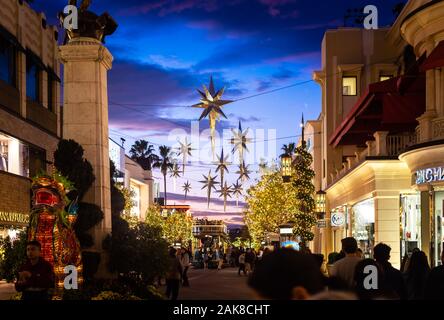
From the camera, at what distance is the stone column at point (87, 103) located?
19.0 meters

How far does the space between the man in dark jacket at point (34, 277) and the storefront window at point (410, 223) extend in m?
18.6

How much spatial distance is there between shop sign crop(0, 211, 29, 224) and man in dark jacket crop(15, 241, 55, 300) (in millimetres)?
27467

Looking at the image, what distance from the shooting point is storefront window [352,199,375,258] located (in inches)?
1205

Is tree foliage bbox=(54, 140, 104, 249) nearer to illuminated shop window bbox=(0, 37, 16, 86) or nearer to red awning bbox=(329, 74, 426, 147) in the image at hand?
red awning bbox=(329, 74, 426, 147)

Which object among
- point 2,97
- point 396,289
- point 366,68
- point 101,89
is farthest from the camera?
point 366,68

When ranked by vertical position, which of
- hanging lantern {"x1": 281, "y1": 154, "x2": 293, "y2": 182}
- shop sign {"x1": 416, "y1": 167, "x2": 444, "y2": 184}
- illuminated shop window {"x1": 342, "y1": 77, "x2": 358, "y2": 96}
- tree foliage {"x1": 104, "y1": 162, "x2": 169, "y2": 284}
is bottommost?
tree foliage {"x1": 104, "y1": 162, "x2": 169, "y2": 284}

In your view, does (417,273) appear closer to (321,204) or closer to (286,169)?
(286,169)

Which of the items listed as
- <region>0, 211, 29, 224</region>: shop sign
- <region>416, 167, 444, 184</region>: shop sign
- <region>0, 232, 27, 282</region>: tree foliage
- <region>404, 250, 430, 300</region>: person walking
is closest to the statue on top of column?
<region>0, 232, 27, 282</region>: tree foliage

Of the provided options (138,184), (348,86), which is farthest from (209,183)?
(348,86)

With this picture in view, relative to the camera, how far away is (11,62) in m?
39.9

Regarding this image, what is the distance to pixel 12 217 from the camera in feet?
125

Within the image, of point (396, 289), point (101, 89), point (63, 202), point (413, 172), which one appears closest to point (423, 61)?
point (413, 172)
